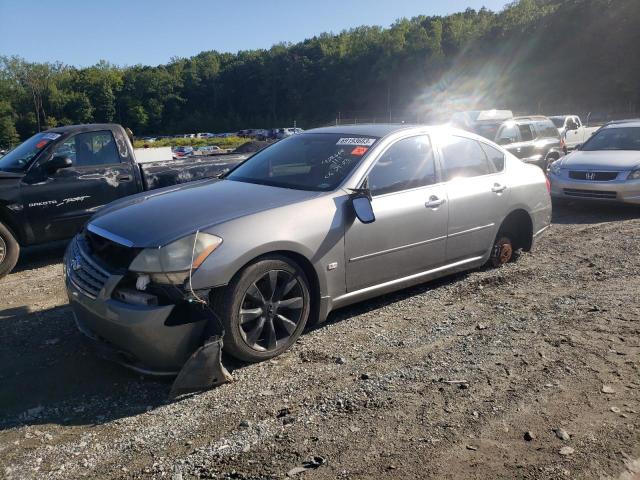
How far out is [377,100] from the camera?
372 ft

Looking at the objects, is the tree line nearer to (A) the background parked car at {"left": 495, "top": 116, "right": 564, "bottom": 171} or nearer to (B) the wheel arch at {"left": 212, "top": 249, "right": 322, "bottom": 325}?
(A) the background parked car at {"left": 495, "top": 116, "right": 564, "bottom": 171}

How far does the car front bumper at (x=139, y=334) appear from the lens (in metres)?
3.46

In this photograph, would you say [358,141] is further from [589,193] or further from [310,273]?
[589,193]

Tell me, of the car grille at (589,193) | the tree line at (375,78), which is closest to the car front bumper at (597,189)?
the car grille at (589,193)

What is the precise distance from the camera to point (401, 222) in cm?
477

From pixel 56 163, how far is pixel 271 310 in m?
4.55

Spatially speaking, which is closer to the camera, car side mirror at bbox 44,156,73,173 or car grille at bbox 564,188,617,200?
car side mirror at bbox 44,156,73,173

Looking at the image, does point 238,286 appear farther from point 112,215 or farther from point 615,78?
point 615,78

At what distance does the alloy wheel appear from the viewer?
12.6ft

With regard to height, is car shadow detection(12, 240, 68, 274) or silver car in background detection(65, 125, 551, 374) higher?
silver car in background detection(65, 125, 551, 374)

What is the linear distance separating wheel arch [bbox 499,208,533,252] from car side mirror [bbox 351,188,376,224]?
7.39ft

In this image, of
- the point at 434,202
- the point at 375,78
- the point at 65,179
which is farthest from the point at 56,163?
the point at 375,78

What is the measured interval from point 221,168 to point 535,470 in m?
6.42

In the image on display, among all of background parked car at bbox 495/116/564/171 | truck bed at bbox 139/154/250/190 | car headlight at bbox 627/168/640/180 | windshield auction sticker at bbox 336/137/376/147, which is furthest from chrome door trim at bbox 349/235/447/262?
background parked car at bbox 495/116/564/171
